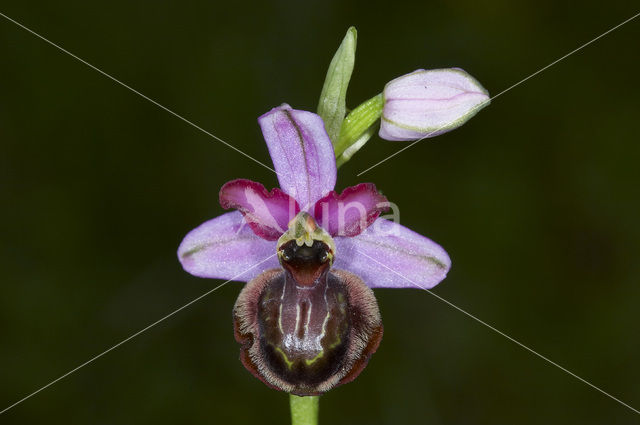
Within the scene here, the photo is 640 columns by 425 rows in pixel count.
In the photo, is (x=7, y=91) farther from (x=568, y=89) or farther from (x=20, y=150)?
(x=568, y=89)

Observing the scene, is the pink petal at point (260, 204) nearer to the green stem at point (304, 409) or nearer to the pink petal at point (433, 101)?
the pink petal at point (433, 101)

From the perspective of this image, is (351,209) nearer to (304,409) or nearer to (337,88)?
(337,88)

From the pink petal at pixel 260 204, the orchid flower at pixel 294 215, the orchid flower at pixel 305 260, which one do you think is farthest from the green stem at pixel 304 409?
the pink petal at pixel 260 204

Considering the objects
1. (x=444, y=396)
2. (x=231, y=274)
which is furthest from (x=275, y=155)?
(x=444, y=396)

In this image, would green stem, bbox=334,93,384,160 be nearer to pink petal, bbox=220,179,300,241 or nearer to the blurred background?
pink petal, bbox=220,179,300,241

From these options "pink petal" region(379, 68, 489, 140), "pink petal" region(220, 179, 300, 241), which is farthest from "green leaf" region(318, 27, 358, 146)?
"pink petal" region(220, 179, 300, 241)

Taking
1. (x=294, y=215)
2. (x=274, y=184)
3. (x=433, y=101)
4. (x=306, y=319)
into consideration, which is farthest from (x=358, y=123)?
(x=274, y=184)
